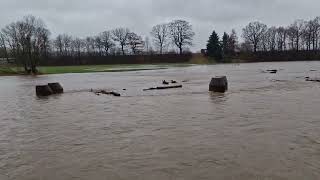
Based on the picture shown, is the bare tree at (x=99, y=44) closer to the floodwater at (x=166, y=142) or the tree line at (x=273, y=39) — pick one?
the tree line at (x=273, y=39)

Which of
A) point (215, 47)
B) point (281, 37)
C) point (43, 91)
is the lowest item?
point (43, 91)

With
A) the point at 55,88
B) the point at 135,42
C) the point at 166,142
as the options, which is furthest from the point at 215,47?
the point at 166,142

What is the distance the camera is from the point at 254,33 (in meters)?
153

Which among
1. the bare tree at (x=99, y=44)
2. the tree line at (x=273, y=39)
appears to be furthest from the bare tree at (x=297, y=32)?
the bare tree at (x=99, y=44)

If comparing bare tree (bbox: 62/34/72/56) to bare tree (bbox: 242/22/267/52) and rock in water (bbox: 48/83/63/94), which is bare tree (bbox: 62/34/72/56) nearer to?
bare tree (bbox: 242/22/267/52)

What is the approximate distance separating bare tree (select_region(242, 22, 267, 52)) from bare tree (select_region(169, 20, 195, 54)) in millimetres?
20050

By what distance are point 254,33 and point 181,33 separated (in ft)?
88.9

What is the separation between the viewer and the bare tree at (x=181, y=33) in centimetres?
15150

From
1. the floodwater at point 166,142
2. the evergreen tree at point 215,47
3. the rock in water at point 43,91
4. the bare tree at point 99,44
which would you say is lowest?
the floodwater at point 166,142

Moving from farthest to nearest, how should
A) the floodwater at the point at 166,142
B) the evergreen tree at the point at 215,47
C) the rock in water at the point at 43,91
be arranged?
the evergreen tree at the point at 215,47
the rock in water at the point at 43,91
the floodwater at the point at 166,142

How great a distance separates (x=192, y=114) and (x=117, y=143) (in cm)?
599

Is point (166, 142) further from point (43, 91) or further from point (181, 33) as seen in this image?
point (181, 33)

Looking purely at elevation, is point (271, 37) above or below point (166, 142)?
above

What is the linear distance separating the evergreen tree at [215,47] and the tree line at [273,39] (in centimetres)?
616
